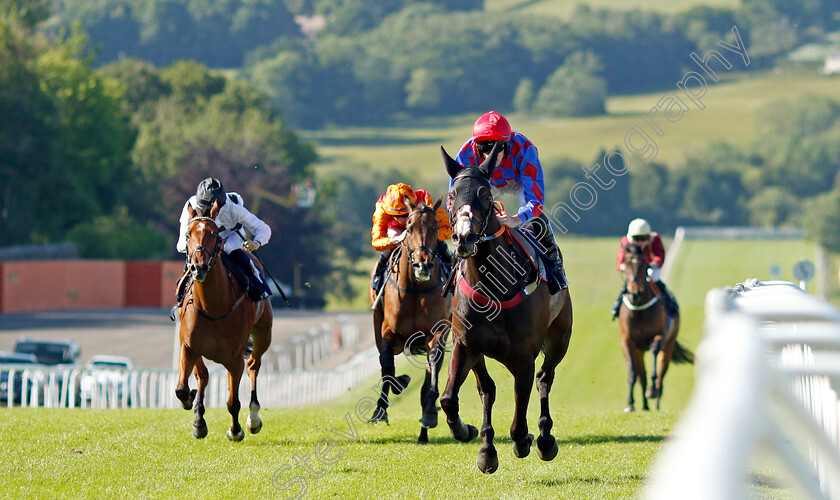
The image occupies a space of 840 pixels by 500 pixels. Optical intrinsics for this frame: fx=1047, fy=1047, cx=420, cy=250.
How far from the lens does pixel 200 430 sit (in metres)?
8.77

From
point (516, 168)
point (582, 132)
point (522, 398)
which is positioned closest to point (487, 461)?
point (522, 398)

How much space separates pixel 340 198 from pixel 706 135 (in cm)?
4529

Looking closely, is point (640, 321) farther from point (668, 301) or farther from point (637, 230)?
point (637, 230)

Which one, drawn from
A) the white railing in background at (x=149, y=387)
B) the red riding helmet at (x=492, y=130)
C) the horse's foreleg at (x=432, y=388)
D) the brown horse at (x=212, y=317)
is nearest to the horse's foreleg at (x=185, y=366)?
the brown horse at (x=212, y=317)

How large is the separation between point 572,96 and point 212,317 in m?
126

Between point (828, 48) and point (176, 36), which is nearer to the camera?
point (828, 48)

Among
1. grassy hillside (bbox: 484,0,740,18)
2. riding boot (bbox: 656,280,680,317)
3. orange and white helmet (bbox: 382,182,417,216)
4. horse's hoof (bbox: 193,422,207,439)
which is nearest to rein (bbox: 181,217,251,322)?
horse's hoof (bbox: 193,422,207,439)

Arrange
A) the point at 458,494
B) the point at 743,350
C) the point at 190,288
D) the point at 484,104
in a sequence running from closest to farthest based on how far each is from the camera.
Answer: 1. the point at 743,350
2. the point at 458,494
3. the point at 190,288
4. the point at 484,104

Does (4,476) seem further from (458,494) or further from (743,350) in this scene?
(743,350)

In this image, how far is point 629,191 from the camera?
101750mm

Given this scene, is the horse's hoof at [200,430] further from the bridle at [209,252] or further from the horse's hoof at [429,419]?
the horse's hoof at [429,419]

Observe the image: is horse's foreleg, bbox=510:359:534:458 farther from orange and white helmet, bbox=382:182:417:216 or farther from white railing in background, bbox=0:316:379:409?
white railing in background, bbox=0:316:379:409

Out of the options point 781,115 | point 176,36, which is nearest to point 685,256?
point 781,115

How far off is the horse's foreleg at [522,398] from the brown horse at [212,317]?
2551mm
